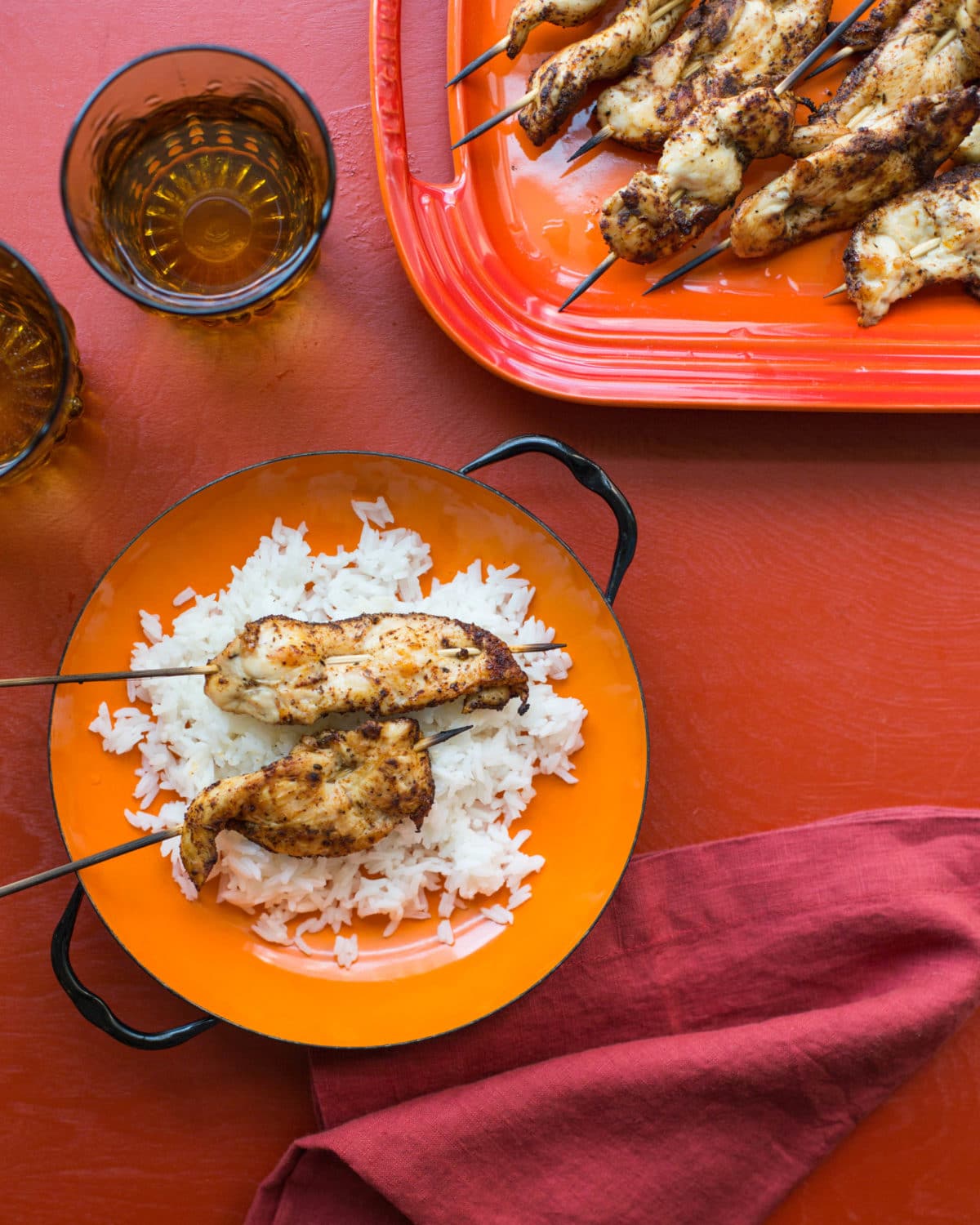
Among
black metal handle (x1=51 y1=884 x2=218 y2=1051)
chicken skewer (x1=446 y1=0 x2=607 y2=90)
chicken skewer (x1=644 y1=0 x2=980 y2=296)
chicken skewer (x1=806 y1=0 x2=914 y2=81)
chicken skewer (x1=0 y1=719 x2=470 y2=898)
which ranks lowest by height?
black metal handle (x1=51 y1=884 x2=218 y2=1051)

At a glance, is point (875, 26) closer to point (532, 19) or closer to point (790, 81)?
point (790, 81)

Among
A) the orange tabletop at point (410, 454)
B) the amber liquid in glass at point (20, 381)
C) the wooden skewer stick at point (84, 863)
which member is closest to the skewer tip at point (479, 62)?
the orange tabletop at point (410, 454)

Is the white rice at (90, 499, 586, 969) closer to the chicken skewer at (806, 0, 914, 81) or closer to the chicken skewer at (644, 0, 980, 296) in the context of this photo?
the chicken skewer at (644, 0, 980, 296)

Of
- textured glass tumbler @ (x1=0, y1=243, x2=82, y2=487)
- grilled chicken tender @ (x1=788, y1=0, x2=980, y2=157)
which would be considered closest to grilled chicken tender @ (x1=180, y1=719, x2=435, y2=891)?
textured glass tumbler @ (x1=0, y1=243, x2=82, y2=487)

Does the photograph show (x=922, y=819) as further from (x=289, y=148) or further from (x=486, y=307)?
(x=289, y=148)

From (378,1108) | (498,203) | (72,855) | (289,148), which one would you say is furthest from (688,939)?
(289,148)

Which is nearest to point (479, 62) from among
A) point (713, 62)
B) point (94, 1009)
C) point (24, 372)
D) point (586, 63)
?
point (586, 63)

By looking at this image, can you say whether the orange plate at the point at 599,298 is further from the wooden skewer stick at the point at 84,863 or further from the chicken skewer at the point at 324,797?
the wooden skewer stick at the point at 84,863
